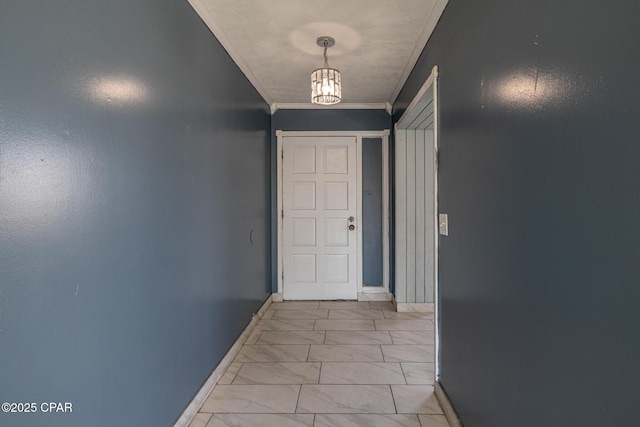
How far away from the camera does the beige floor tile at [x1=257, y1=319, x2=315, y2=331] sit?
348cm

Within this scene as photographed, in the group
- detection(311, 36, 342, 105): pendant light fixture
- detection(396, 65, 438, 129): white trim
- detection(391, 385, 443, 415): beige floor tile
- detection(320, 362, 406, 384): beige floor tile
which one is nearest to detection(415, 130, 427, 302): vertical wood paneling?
detection(396, 65, 438, 129): white trim

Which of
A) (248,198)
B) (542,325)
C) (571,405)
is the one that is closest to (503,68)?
(542,325)

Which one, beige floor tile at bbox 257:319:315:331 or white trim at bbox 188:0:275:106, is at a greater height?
white trim at bbox 188:0:275:106

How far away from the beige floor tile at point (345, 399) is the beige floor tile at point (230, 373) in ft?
1.74

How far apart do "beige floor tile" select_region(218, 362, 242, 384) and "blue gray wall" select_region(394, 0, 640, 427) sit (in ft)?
4.92

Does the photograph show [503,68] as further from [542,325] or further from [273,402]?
[273,402]

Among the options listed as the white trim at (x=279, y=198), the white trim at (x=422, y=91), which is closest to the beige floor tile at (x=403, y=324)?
the white trim at (x=279, y=198)

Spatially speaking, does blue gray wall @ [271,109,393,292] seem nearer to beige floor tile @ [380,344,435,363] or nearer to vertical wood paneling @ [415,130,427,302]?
vertical wood paneling @ [415,130,427,302]

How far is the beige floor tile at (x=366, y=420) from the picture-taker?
6.33 feet

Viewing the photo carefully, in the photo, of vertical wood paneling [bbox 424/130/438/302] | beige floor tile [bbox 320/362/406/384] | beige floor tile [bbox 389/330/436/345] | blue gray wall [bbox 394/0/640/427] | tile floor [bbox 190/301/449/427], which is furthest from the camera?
vertical wood paneling [bbox 424/130/438/302]

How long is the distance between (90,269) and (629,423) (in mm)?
1534

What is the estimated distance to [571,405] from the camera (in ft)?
3.06

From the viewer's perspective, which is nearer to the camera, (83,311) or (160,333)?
(83,311)

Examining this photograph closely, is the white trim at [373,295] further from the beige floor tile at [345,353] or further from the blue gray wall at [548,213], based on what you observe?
the blue gray wall at [548,213]
